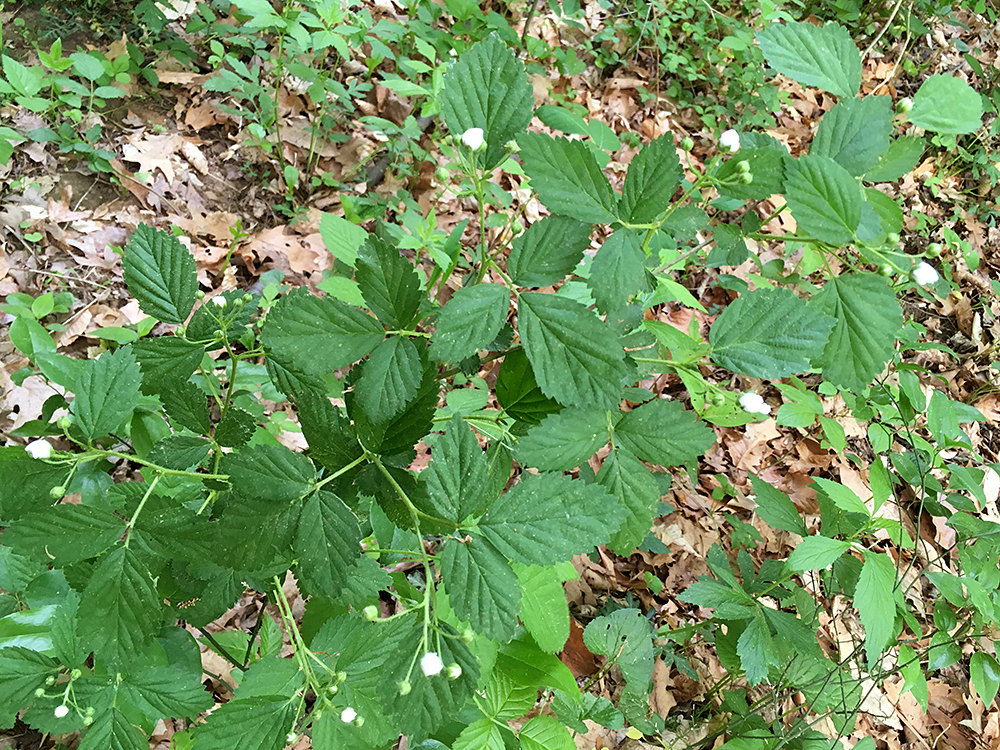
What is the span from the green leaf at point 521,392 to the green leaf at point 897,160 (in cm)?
52

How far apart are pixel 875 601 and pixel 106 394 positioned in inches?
51.6

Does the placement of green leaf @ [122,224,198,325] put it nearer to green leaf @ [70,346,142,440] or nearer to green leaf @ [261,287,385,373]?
green leaf @ [70,346,142,440]

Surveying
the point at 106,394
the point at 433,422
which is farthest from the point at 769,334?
the point at 106,394

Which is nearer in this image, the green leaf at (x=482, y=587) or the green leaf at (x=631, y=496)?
the green leaf at (x=482, y=587)

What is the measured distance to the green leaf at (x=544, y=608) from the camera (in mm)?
1229

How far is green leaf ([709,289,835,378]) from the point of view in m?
0.71

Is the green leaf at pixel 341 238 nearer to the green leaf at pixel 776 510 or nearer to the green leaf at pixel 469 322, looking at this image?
the green leaf at pixel 469 322

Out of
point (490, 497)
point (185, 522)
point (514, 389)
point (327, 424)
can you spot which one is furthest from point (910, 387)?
point (185, 522)

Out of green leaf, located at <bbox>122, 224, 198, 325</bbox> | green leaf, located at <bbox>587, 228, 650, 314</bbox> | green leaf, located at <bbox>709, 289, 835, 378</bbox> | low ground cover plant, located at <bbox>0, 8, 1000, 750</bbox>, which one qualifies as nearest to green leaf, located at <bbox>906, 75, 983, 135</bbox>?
low ground cover plant, located at <bbox>0, 8, 1000, 750</bbox>

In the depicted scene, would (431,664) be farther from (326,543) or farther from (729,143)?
(729,143)

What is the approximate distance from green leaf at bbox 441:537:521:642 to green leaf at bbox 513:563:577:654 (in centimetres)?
57

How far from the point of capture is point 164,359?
0.87 metres

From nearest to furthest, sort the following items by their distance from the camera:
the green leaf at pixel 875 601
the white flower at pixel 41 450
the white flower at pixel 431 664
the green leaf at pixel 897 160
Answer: the white flower at pixel 431 664, the white flower at pixel 41 450, the green leaf at pixel 897 160, the green leaf at pixel 875 601

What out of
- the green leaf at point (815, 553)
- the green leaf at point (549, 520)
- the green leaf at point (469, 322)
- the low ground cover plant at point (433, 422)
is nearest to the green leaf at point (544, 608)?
the low ground cover plant at point (433, 422)
